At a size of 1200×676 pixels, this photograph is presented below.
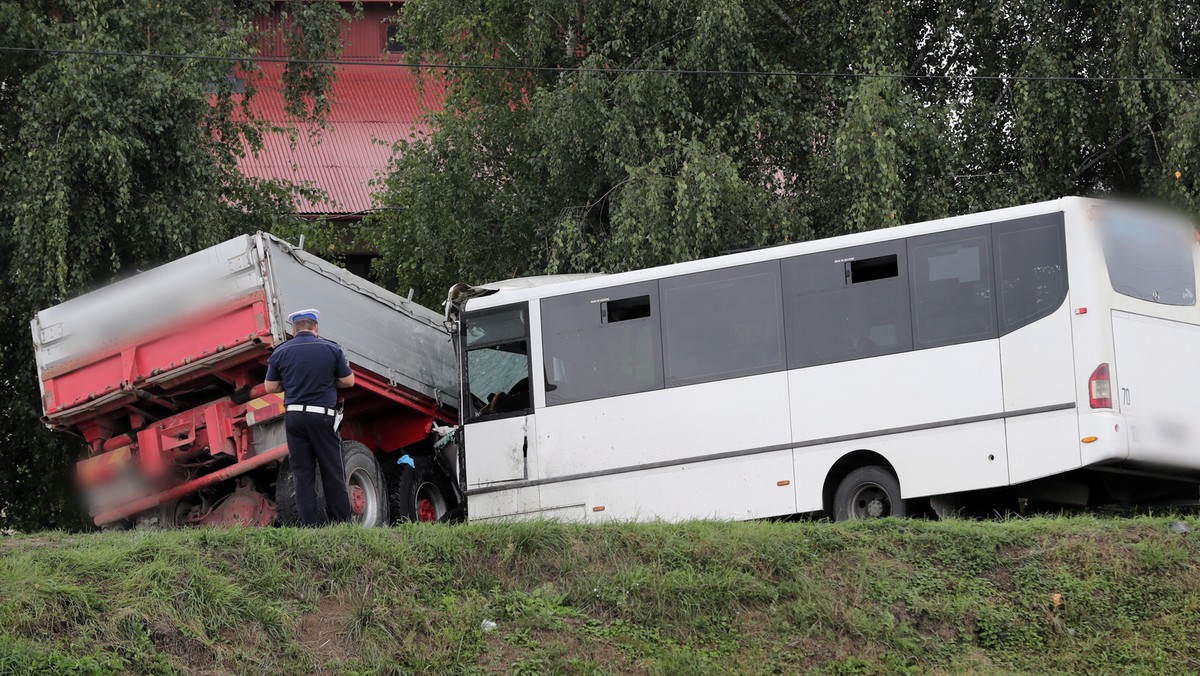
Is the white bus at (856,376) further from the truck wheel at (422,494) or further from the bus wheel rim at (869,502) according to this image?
the truck wheel at (422,494)

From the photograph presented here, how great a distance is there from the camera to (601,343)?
12969 mm

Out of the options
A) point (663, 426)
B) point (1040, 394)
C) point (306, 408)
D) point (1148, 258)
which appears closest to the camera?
point (306, 408)

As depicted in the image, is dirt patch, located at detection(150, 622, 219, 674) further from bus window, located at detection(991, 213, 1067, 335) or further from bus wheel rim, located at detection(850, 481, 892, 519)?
bus window, located at detection(991, 213, 1067, 335)

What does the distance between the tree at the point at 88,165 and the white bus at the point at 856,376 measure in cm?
565

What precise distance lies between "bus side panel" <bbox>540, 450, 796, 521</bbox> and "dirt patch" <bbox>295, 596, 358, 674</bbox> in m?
3.59

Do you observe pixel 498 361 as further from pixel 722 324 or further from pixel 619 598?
pixel 619 598

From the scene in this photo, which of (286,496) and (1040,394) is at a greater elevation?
(1040,394)

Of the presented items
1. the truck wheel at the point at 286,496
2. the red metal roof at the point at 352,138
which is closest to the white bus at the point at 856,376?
the truck wheel at the point at 286,496

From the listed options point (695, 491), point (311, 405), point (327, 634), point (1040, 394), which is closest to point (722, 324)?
point (695, 491)

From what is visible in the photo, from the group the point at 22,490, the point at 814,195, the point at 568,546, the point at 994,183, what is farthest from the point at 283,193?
the point at 568,546

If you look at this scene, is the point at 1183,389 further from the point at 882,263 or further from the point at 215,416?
the point at 215,416

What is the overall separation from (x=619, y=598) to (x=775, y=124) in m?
10.1

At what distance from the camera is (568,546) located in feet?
31.3

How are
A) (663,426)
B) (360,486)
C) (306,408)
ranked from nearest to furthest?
(306,408) → (663,426) → (360,486)
